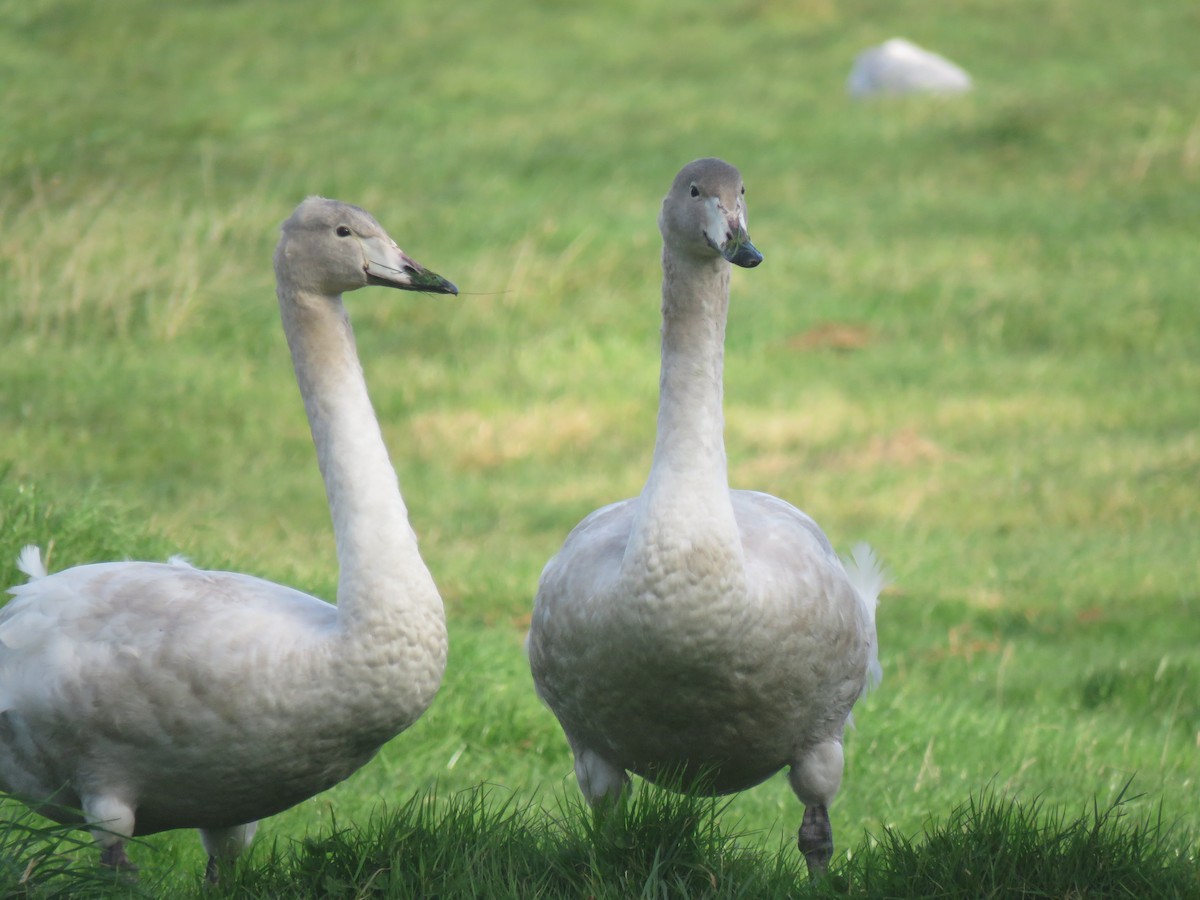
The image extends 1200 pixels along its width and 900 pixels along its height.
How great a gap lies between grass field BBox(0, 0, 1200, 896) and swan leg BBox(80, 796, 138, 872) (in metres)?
0.16

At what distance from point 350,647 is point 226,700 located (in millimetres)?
350

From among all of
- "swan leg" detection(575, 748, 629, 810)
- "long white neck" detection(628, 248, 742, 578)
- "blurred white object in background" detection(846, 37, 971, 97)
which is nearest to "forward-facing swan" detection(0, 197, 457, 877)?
"long white neck" detection(628, 248, 742, 578)

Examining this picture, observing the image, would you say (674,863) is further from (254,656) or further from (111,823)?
(111,823)

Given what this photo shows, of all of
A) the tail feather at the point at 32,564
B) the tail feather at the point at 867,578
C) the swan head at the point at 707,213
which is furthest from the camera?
the tail feather at the point at 867,578

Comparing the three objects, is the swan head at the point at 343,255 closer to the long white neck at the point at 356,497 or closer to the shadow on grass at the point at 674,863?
the long white neck at the point at 356,497

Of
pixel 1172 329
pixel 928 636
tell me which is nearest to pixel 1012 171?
pixel 1172 329

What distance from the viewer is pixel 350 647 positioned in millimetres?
4406

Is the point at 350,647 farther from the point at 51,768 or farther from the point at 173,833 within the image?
the point at 173,833

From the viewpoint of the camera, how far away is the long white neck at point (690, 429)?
4.71 meters

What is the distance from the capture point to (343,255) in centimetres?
475

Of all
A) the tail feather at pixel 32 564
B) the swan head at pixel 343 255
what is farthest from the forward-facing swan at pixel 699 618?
the tail feather at pixel 32 564

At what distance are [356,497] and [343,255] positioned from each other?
2.29 feet

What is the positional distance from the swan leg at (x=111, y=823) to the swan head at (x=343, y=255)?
1534 mm

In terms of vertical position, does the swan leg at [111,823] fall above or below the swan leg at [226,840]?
above
